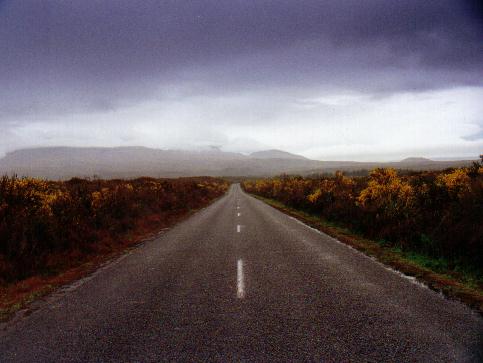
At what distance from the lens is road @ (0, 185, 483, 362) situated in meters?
3.77

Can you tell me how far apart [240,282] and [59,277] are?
16.1 ft

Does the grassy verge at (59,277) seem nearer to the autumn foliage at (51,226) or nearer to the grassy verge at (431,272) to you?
the autumn foliage at (51,226)

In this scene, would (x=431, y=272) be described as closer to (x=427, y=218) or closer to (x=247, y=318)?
(x=427, y=218)

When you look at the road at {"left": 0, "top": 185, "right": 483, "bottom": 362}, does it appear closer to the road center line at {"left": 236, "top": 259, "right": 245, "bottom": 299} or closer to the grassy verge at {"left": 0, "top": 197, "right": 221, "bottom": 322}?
the road center line at {"left": 236, "top": 259, "right": 245, "bottom": 299}

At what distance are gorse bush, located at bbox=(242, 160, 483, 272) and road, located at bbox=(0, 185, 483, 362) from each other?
7.98 ft

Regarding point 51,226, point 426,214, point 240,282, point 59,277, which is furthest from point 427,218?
point 51,226

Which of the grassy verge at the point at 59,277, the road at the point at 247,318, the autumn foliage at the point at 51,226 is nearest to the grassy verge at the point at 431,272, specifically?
the road at the point at 247,318

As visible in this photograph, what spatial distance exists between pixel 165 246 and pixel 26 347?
6493 mm

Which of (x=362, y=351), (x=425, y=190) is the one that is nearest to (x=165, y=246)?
(x=362, y=351)

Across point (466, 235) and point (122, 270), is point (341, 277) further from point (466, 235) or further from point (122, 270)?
point (122, 270)

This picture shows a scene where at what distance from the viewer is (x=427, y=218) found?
9.81 m

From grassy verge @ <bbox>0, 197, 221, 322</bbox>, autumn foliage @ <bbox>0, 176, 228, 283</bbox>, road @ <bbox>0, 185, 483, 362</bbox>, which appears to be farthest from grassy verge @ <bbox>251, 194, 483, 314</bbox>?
autumn foliage @ <bbox>0, 176, 228, 283</bbox>

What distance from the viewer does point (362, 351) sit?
3701 millimetres

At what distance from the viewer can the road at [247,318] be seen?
3.77 meters
